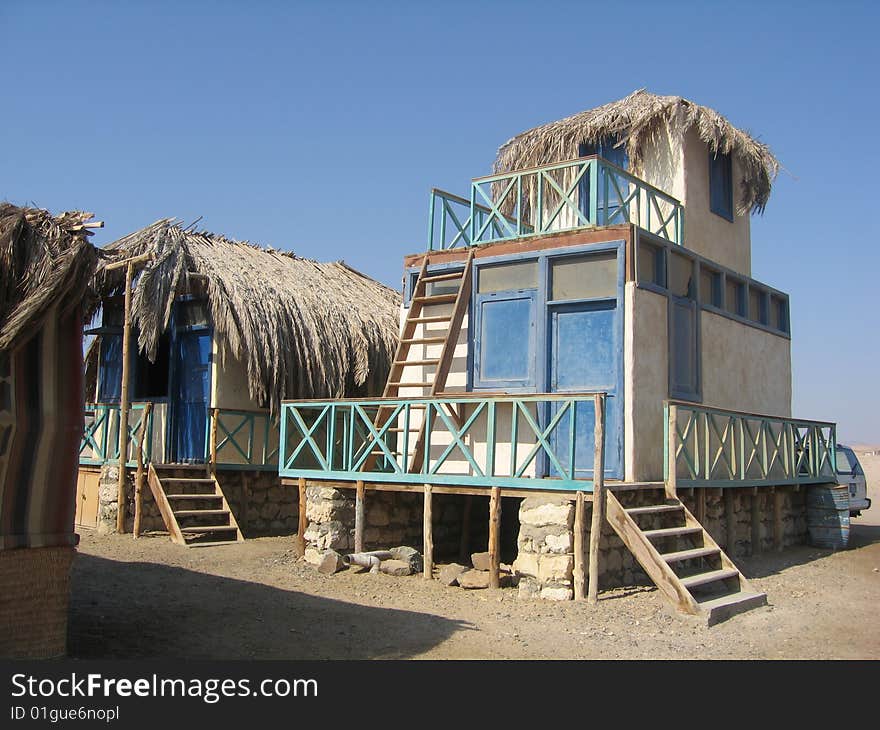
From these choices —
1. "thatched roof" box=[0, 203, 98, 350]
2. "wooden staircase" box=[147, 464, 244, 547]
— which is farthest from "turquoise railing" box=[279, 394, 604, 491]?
"thatched roof" box=[0, 203, 98, 350]

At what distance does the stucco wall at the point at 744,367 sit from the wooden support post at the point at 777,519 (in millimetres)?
1305

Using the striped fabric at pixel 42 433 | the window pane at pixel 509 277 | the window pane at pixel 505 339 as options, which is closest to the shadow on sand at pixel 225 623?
the striped fabric at pixel 42 433

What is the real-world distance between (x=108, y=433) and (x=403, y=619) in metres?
8.51

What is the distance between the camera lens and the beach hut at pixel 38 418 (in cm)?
577

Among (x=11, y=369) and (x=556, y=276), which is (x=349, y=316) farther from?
(x=11, y=369)

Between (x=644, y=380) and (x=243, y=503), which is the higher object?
(x=644, y=380)

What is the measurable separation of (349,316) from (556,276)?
18.2 feet

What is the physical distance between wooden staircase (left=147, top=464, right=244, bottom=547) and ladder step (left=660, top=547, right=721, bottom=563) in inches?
272

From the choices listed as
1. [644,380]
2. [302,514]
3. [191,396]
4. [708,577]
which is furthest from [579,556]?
[191,396]

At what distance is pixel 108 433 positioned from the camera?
14.8 metres

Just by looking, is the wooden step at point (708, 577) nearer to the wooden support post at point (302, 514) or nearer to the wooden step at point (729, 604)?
the wooden step at point (729, 604)

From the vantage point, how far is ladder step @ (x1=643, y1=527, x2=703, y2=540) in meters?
9.08

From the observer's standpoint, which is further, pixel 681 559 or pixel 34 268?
pixel 681 559

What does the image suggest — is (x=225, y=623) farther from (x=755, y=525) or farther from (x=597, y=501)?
(x=755, y=525)
